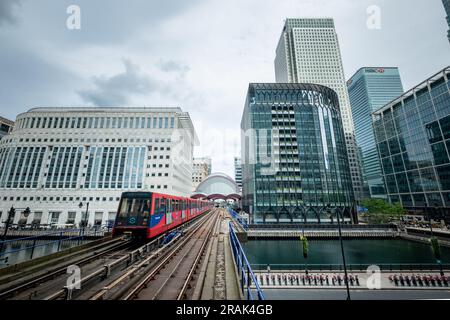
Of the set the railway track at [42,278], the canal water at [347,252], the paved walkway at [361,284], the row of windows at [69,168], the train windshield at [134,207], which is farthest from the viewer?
the row of windows at [69,168]

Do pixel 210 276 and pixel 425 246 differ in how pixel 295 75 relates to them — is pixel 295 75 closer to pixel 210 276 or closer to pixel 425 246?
pixel 425 246

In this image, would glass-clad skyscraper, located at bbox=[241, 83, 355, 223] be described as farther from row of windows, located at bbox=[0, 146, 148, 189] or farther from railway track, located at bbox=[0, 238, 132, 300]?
railway track, located at bbox=[0, 238, 132, 300]

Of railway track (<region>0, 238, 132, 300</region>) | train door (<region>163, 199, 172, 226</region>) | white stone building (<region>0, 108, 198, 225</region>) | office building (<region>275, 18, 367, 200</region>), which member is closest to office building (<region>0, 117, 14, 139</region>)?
white stone building (<region>0, 108, 198, 225</region>)

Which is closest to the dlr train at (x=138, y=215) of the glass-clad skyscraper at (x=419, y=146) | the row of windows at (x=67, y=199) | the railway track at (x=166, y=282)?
the railway track at (x=166, y=282)

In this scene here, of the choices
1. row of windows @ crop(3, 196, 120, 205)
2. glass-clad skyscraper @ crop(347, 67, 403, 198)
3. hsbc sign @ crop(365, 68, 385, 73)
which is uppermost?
hsbc sign @ crop(365, 68, 385, 73)

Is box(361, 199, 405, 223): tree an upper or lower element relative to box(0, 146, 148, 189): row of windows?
lower

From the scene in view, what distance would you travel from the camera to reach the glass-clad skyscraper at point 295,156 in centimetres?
5019

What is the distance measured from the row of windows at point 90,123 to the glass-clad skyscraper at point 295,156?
30.0m

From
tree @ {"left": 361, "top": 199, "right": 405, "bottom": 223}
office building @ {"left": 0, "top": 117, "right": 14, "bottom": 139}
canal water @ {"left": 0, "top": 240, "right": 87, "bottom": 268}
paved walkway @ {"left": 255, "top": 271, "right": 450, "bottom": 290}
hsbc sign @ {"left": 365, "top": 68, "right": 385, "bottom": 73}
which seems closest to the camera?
paved walkway @ {"left": 255, "top": 271, "right": 450, "bottom": 290}

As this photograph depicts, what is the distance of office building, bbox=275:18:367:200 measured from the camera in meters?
103

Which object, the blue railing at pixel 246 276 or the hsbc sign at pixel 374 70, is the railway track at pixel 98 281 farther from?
the hsbc sign at pixel 374 70

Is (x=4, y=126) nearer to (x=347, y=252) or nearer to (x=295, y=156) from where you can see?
(x=295, y=156)

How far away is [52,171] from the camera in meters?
47.3

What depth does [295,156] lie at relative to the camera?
178 feet
